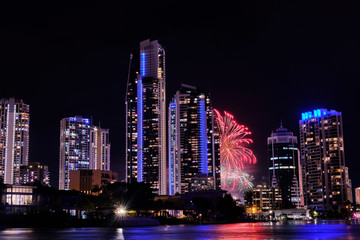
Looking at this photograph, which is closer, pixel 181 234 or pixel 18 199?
pixel 181 234

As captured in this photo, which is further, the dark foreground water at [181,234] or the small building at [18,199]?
the small building at [18,199]

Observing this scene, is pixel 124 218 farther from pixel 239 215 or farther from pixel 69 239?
pixel 239 215

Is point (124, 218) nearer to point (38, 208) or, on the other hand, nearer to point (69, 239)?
point (38, 208)

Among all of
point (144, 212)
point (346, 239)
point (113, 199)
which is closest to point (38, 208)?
point (113, 199)

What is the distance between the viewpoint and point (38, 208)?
406 feet

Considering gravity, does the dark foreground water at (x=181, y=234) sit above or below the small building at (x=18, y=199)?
below

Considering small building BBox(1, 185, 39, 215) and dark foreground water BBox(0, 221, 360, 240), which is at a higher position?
small building BBox(1, 185, 39, 215)

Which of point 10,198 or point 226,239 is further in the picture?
point 10,198

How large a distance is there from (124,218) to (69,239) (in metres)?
52.6

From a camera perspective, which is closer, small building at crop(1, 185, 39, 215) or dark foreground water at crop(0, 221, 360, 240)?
dark foreground water at crop(0, 221, 360, 240)

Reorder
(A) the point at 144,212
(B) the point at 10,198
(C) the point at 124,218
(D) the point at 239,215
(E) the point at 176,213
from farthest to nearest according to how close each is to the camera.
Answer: (D) the point at 239,215 < (E) the point at 176,213 < (A) the point at 144,212 < (B) the point at 10,198 < (C) the point at 124,218

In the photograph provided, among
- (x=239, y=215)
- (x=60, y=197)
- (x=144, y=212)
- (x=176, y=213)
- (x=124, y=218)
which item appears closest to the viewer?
(x=124, y=218)

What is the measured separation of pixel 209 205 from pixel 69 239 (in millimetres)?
130630

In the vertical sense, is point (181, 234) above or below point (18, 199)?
below
